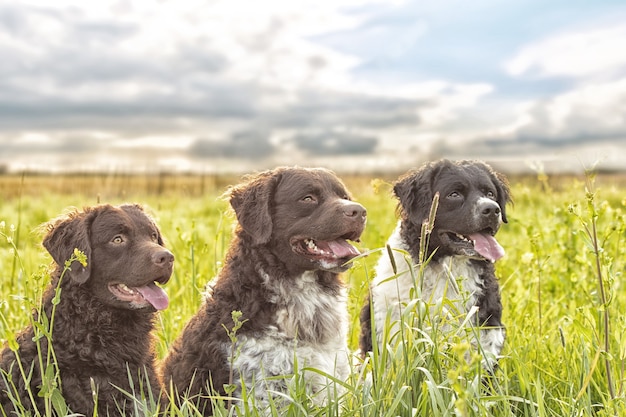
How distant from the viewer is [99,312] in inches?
181

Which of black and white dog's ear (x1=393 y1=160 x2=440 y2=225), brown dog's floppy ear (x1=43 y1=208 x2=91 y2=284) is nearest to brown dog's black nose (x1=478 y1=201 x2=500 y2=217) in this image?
black and white dog's ear (x1=393 y1=160 x2=440 y2=225)

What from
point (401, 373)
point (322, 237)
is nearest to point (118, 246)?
point (322, 237)

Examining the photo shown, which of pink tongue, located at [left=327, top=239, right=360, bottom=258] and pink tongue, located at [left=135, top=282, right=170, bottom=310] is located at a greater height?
pink tongue, located at [left=327, top=239, right=360, bottom=258]

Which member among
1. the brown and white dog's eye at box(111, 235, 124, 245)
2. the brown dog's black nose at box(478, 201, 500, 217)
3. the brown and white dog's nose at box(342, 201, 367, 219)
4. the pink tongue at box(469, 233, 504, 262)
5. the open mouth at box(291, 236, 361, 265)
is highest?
the brown and white dog's nose at box(342, 201, 367, 219)

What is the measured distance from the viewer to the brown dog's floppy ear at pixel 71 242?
4.45m

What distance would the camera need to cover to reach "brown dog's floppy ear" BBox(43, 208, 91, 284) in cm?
445

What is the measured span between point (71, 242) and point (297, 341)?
5.35 feet

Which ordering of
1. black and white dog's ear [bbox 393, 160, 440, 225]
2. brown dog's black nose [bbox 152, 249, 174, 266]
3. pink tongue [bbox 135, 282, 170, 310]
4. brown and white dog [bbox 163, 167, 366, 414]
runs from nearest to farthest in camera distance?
brown dog's black nose [bbox 152, 249, 174, 266]
pink tongue [bbox 135, 282, 170, 310]
brown and white dog [bbox 163, 167, 366, 414]
black and white dog's ear [bbox 393, 160, 440, 225]

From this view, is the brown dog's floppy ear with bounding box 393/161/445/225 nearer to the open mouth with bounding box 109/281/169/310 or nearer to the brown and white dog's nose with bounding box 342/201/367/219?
the brown and white dog's nose with bounding box 342/201/367/219

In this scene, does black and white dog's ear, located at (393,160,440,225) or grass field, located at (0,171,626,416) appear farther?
black and white dog's ear, located at (393,160,440,225)

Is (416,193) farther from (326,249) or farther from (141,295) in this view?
(141,295)

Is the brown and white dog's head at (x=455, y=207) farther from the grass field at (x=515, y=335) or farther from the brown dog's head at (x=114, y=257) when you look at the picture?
the brown dog's head at (x=114, y=257)

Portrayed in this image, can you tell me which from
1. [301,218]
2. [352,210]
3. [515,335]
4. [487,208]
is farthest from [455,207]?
[301,218]

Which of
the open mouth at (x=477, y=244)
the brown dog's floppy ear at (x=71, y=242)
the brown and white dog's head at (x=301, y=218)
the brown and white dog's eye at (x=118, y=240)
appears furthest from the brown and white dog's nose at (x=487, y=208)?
the brown dog's floppy ear at (x=71, y=242)
